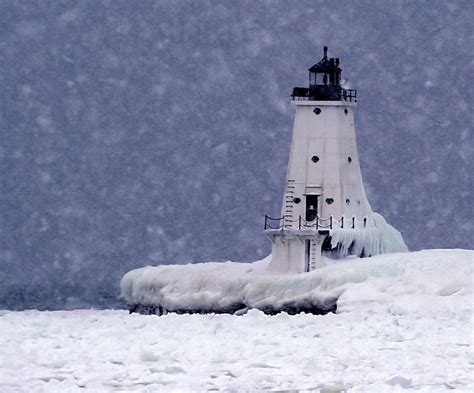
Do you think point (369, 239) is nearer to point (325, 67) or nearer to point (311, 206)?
point (311, 206)

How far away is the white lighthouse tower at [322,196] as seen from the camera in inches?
2478

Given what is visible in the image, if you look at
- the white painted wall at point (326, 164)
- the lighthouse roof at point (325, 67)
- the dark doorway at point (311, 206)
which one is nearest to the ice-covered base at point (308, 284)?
the dark doorway at point (311, 206)

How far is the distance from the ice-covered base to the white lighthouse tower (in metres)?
1.66

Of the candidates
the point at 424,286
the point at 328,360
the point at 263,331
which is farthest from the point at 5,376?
the point at 424,286

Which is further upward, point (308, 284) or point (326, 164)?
point (326, 164)

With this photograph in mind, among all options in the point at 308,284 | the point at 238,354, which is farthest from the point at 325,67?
the point at 238,354

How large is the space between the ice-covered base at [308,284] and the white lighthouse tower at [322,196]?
1665mm

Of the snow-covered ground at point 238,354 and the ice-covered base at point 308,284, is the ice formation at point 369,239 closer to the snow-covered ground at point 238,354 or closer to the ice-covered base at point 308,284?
the ice-covered base at point 308,284

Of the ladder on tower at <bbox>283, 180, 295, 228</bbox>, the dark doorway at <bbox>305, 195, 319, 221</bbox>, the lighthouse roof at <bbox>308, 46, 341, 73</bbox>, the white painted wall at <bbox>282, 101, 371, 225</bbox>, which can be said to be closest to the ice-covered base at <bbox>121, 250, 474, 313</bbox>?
the ladder on tower at <bbox>283, 180, 295, 228</bbox>

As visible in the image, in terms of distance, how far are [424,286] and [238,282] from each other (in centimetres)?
1264

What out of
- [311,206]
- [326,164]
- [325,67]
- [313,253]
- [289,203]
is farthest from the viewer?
[325,67]

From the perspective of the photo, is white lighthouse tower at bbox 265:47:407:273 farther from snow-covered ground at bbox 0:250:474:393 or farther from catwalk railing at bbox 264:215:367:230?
snow-covered ground at bbox 0:250:474:393

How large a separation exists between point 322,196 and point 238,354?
39.1 m

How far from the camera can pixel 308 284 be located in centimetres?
5819
